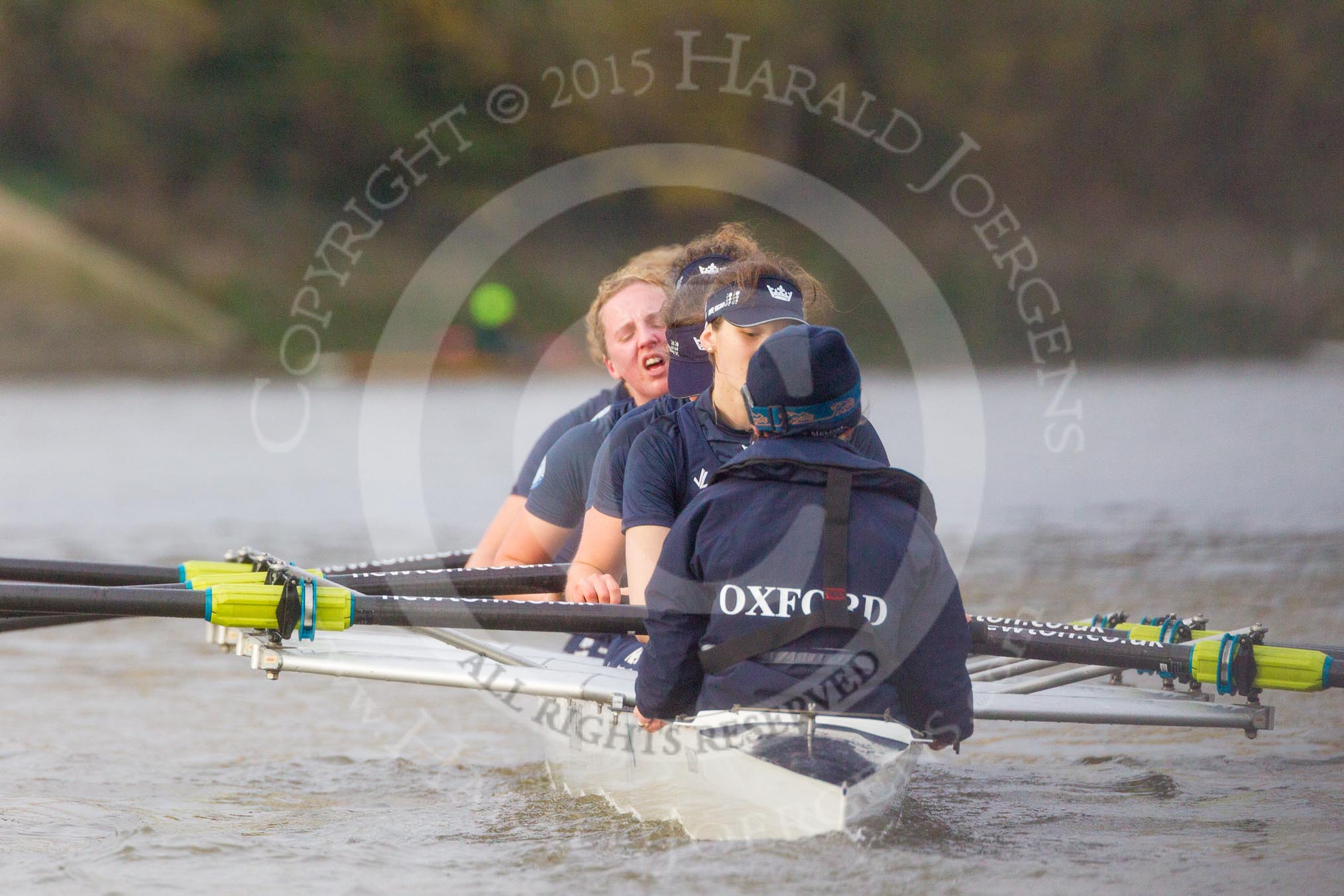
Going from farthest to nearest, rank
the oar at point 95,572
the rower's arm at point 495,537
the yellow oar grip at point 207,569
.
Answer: the rower's arm at point 495,537, the oar at point 95,572, the yellow oar grip at point 207,569

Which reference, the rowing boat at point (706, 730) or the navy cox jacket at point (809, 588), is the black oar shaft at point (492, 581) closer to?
the rowing boat at point (706, 730)

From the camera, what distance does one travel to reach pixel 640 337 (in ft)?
16.6

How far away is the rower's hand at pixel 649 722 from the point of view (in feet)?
13.0

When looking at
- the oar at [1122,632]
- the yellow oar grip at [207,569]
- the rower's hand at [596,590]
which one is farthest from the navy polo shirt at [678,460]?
the yellow oar grip at [207,569]

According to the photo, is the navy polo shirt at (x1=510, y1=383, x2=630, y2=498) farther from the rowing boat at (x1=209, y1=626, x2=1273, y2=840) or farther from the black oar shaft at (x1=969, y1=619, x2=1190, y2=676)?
the black oar shaft at (x1=969, y1=619, x2=1190, y2=676)

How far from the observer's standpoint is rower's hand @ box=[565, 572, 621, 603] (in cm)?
466

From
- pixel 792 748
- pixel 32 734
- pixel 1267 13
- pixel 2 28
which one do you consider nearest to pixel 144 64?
pixel 2 28

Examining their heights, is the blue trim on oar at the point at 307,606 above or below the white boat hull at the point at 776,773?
above

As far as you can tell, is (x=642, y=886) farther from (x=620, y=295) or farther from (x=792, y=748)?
(x=620, y=295)

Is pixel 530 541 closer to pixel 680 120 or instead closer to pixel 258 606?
pixel 258 606

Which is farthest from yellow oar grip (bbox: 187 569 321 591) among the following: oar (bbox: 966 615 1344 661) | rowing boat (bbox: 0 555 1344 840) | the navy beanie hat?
oar (bbox: 966 615 1344 661)

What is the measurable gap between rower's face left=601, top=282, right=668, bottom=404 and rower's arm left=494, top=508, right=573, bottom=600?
0.64 metres

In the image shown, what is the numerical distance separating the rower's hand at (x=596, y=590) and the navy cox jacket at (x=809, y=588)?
0.88 m

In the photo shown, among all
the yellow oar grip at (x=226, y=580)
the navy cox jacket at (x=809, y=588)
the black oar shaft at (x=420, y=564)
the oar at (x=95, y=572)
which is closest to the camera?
the navy cox jacket at (x=809, y=588)
